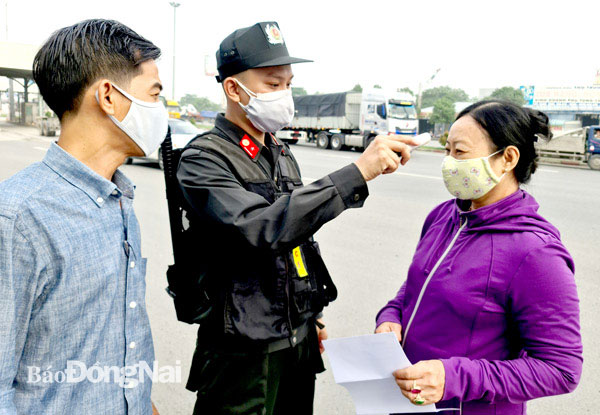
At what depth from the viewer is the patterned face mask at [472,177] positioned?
171cm

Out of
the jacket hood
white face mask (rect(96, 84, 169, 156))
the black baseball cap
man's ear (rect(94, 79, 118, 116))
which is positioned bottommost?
the jacket hood

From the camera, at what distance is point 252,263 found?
5.51 ft

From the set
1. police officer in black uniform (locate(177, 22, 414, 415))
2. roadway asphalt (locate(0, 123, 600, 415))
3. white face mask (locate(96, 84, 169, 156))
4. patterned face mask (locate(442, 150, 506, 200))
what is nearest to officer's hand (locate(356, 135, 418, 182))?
police officer in black uniform (locate(177, 22, 414, 415))

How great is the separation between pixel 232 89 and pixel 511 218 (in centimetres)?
121

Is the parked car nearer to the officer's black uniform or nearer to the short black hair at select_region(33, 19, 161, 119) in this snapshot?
the officer's black uniform

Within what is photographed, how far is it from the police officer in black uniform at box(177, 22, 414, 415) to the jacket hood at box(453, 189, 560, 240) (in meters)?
0.35

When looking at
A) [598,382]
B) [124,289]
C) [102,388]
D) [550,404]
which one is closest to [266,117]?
[124,289]

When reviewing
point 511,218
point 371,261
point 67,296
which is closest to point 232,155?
point 67,296

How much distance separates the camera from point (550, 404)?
2.97m

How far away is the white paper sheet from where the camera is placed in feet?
4.74

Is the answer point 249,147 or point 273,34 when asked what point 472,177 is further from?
point 273,34

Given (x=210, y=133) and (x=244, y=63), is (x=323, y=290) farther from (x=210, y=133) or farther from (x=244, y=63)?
(x=244, y=63)

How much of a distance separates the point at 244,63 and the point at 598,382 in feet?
10.2

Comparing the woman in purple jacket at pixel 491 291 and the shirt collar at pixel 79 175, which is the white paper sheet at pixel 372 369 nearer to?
the woman in purple jacket at pixel 491 291
